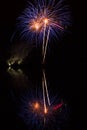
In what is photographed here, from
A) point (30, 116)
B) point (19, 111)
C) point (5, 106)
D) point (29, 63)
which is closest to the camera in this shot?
point (30, 116)

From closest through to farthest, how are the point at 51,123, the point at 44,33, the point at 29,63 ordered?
1. the point at 51,123
2. the point at 44,33
3. the point at 29,63

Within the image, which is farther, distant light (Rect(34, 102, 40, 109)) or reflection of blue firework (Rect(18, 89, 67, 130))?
distant light (Rect(34, 102, 40, 109))

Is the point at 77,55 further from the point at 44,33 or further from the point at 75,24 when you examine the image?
the point at 44,33

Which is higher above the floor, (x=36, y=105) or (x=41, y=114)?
(x=36, y=105)

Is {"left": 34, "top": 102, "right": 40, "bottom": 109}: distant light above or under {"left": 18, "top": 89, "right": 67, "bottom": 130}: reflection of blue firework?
above

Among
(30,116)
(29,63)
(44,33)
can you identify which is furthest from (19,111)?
(29,63)

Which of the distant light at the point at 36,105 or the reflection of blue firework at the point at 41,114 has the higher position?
the distant light at the point at 36,105

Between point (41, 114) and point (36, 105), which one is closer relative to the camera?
point (41, 114)

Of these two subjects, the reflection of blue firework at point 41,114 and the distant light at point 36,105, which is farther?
the distant light at point 36,105
